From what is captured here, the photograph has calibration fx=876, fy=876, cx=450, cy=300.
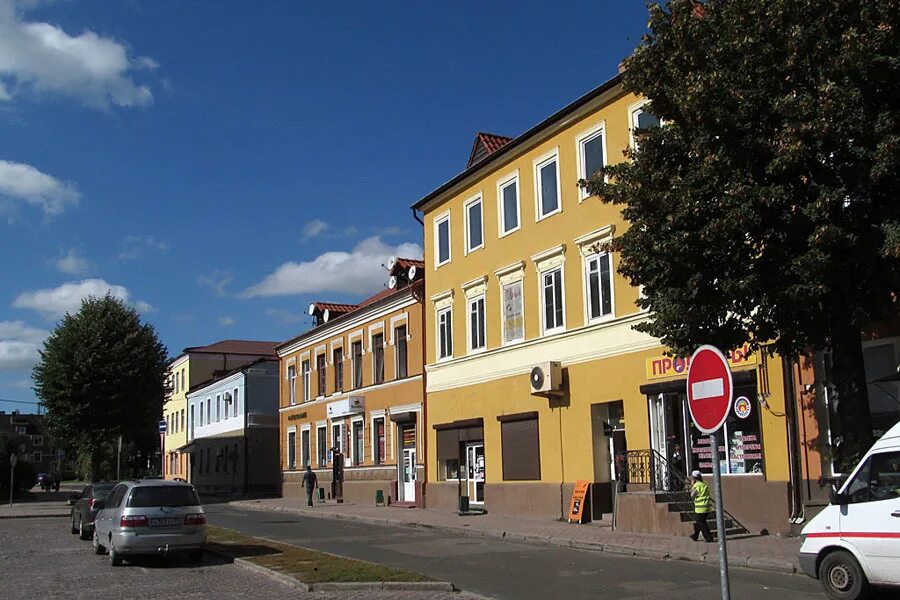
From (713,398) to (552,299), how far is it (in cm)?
1783

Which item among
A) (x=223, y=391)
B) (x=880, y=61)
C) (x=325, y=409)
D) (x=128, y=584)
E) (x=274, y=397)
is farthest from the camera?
(x=223, y=391)

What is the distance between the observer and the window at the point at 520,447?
25984 millimetres

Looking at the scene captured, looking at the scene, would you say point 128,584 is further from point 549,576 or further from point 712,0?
point 712,0

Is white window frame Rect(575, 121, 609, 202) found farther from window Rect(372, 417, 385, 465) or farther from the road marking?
the road marking

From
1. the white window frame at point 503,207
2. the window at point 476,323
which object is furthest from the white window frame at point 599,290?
the window at point 476,323

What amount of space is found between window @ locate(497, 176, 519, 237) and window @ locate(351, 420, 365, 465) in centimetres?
1357

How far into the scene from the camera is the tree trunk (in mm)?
14000

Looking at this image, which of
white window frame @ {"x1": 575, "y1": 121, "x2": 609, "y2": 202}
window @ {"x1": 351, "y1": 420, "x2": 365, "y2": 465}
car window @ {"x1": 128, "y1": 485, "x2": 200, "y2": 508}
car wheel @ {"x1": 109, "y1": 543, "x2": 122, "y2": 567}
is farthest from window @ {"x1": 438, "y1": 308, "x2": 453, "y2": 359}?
car wheel @ {"x1": 109, "y1": 543, "x2": 122, "y2": 567}

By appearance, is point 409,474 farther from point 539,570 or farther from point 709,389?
point 709,389

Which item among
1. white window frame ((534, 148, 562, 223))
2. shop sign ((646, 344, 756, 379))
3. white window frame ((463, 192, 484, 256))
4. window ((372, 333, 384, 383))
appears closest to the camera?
shop sign ((646, 344, 756, 379))

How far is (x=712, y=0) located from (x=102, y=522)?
49.9 ft

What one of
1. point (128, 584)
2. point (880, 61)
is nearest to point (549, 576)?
point (128, 584)

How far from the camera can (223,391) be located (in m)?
58.0

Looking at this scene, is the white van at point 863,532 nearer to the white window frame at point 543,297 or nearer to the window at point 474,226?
the white window frame at point 543,297
